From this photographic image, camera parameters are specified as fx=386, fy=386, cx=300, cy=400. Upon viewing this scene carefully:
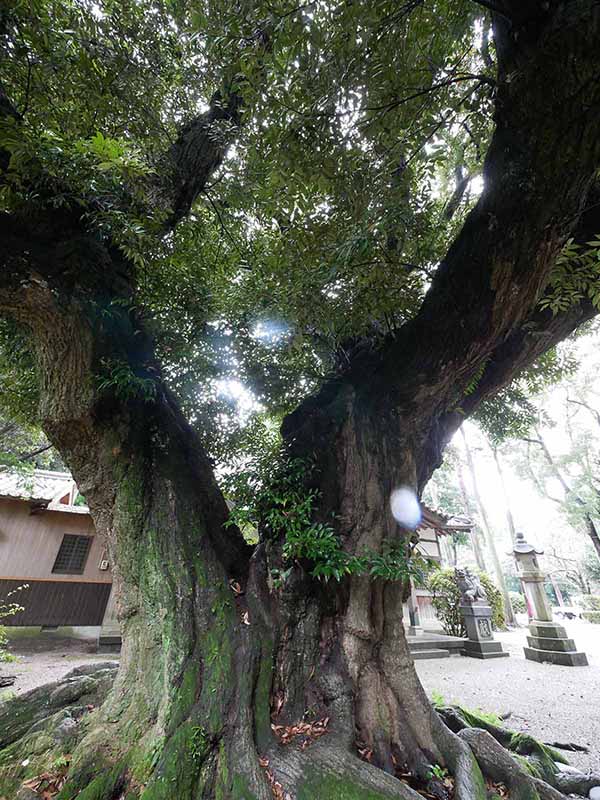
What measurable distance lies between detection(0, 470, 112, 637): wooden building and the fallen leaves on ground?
9.30m

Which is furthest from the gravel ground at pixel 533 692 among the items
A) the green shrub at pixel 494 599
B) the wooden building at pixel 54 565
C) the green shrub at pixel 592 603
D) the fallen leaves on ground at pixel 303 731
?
the green shrub at pixel 592 603

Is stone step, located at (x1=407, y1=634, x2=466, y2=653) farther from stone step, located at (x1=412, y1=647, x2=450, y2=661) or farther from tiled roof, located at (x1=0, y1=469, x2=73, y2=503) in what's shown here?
tiled roof, located at (x1=0, y1=469, x2=73, y2=503)

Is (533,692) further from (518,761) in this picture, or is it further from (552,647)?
(518,761)

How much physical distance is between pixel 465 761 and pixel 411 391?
2677 millimetres

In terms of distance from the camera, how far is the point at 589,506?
1738 centimetres

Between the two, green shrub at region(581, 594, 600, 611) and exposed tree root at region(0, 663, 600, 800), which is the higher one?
green shrub at region(581, 594, 600, 611)

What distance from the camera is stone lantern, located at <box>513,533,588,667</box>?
876cm

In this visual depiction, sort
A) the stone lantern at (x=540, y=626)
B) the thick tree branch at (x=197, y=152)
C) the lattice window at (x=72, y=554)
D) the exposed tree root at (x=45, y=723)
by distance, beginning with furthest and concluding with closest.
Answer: the lattice window at (x=72, y=554) → the stone lantern at (x=540, y=626) → the thick tree branch at (x=197, y=152) → the exposed tree root at (x=45, y=723)

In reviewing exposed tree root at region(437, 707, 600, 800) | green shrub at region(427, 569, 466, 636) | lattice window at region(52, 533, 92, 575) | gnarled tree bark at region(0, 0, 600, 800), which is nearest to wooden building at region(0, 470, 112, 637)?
lattice window at region(52, 533, 92, 575)

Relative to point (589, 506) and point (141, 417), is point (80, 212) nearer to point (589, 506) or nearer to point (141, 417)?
point (141, 417)

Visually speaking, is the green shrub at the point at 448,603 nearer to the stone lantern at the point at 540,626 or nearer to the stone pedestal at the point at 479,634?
the stone pedestal at the point at 479,634

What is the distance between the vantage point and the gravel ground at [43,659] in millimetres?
6625

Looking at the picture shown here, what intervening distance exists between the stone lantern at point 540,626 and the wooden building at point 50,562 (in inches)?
420

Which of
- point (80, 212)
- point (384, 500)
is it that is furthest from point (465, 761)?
point (80, 212)
